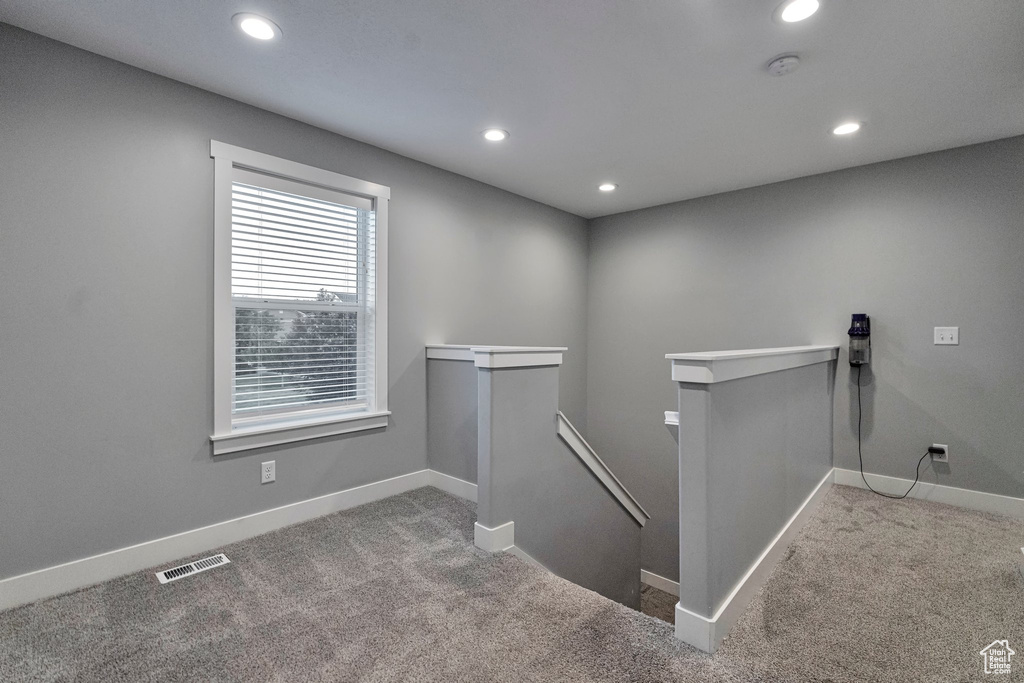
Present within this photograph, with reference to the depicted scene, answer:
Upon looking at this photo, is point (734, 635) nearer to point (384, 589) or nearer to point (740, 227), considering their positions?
point (384, 589)

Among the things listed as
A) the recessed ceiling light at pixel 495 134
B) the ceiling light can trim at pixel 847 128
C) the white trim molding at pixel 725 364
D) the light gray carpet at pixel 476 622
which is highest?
the recessed ceiling light at pixel 495 134

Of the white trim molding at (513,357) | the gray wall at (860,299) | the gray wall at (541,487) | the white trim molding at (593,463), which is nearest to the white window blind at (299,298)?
the white trim molding at (513,357)

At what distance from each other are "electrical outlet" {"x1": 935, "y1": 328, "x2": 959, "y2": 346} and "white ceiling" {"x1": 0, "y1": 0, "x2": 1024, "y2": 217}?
47.5 inches

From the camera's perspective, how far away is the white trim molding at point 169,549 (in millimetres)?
2000

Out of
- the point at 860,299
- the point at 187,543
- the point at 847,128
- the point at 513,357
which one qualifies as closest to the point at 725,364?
the point at 513,357

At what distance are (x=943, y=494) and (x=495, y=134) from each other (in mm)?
3806

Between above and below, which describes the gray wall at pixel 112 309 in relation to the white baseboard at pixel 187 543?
above

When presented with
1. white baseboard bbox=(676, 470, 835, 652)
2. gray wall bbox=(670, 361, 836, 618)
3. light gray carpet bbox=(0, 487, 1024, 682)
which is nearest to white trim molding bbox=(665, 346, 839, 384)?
gray wall bbox=(670, 361, 836, 618)

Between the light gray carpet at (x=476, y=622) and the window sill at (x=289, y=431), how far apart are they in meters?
0.53

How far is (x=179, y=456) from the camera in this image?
7.86ft

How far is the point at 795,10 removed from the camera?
6.04 feet

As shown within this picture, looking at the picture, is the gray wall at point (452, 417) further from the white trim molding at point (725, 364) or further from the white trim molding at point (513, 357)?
the white trim molding at point (725, 364)

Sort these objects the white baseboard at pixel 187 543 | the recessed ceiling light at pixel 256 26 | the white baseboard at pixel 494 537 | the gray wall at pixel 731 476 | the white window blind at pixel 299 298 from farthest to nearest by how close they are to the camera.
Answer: the white window blind at pixel 299 298, the white baseboard at pixel 494 537, the white baseboard at pixel 187 543, the recessed ceiling light at pixel 256 26, the gray wall at pixel 731 476

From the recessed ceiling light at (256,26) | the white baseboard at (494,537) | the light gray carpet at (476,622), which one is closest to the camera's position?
the light gray carpet at (476,622)
